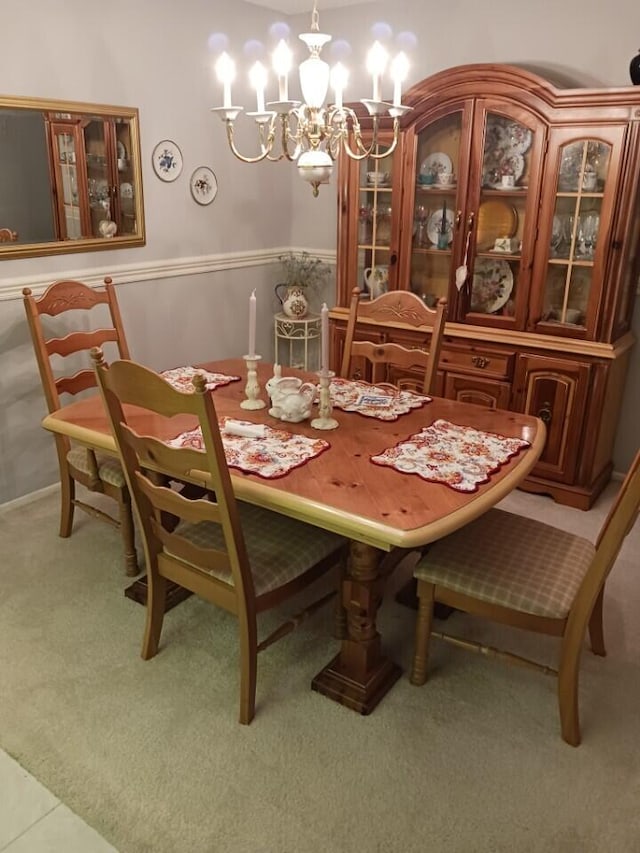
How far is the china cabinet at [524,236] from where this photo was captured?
A: 9.96ft

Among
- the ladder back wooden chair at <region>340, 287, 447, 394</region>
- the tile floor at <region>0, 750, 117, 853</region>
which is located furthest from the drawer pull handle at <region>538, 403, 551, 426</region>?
the tile floor at <region>0, 750, 117, 853</region>

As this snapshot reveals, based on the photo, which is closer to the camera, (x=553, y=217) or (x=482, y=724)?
(x=482, y=724)

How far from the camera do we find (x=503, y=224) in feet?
11.2

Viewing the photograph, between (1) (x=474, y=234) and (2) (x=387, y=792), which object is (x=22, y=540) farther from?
(1) (x=474, y=234)

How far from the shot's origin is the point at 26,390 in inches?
127

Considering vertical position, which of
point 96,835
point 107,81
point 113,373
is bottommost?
point 96,835

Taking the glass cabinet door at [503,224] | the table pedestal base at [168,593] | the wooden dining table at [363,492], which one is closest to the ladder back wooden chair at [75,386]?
the table pedestal base at [168,593]

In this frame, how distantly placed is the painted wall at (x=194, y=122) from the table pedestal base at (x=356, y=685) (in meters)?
1.92

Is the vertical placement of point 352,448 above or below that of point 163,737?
above

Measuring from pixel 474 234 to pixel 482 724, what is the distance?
2.30 m

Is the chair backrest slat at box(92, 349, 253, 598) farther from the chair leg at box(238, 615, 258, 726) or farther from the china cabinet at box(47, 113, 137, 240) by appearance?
the china cabinet at box(47, 113, 137, 240)

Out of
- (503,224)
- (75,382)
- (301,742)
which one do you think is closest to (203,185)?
(75,382)

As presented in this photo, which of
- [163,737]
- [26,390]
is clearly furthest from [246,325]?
[163,737]

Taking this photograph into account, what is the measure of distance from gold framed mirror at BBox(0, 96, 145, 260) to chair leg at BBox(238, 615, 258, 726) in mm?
2020
